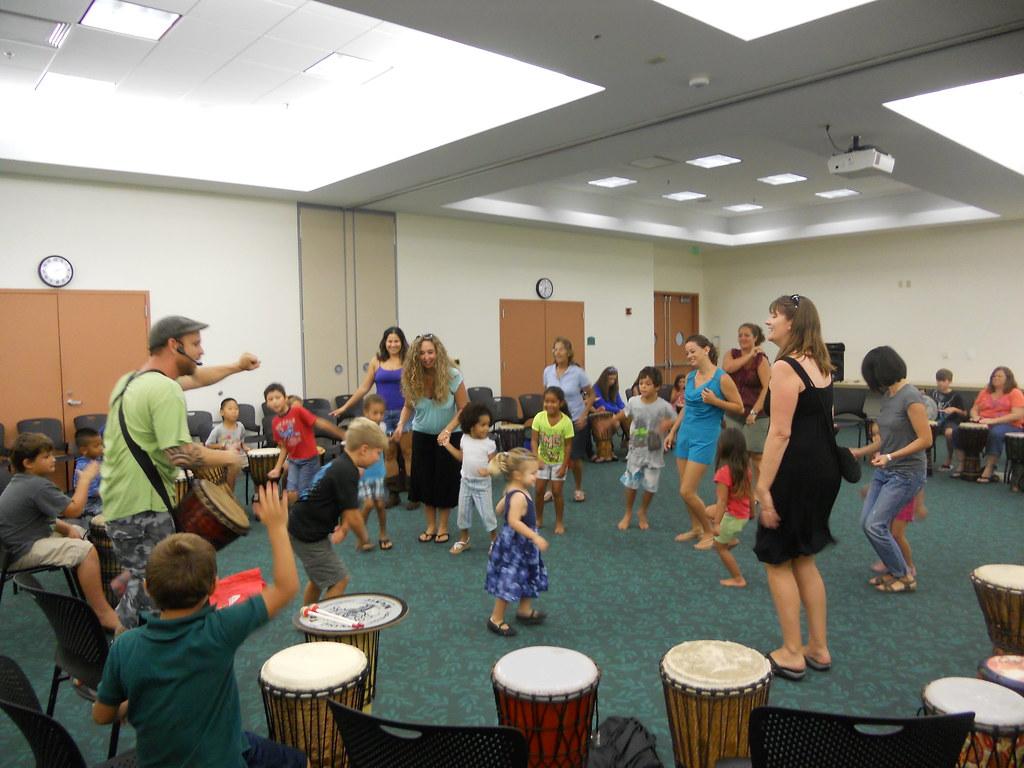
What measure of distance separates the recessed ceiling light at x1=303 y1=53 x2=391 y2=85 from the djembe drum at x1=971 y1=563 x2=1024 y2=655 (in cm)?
584

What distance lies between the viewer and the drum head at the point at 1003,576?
10.1 feet

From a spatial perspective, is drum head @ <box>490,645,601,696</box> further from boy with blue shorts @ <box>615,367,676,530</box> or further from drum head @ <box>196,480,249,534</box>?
boy with blue shorts @ <box>615,367,676,530</box>

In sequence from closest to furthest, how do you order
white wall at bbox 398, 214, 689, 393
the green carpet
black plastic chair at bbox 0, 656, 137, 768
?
black plastic chair at bbox 0, 656, 137, 768
the green carpet
white wall at bbox 398, 214, 689, 393

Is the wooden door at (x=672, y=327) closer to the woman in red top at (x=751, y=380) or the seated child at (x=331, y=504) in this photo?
the woman in red top at (x=751, y=380)

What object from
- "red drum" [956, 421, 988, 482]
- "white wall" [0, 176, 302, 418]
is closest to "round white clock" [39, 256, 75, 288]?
"white wall" [0, 176, 302, 418]

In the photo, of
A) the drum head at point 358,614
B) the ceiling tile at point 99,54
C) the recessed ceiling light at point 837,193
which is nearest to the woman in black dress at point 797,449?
the drum head at point 358,614

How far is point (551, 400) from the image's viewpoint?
596 cm

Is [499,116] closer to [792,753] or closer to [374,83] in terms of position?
[374,83]

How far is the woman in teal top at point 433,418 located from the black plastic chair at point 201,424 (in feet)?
11.9

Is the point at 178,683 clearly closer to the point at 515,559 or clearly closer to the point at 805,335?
the point at 515,559

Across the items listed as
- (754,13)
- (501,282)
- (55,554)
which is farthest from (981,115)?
(55,554)

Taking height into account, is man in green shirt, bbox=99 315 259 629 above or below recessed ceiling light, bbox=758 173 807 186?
below

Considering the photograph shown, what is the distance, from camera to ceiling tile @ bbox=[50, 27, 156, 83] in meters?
5.68

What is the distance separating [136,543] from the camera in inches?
117
